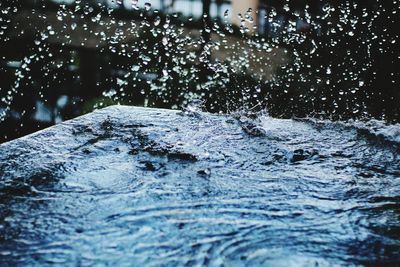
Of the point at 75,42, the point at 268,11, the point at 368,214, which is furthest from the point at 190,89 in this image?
the point at 368,214

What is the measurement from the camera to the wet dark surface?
0.83m

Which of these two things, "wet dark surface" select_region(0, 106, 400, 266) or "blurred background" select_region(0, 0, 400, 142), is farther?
"blurred background" select_region(0, 0, 400, 142)

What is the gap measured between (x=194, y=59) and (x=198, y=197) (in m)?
4.27

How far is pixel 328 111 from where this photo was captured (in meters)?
5.37

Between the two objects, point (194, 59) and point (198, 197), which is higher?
point (194, 59)

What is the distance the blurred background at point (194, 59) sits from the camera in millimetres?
4930

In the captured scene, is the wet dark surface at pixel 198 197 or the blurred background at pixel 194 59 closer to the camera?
the wet dark surface at pixel 198 197

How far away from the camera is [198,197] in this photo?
1.10 metres

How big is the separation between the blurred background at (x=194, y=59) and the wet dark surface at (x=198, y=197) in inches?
118

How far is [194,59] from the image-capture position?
17.1 feet

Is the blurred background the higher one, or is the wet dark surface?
the blurred background

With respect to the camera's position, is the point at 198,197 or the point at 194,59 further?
the point at 194,59

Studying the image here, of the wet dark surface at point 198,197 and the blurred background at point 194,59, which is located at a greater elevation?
the blurred background at point 194,59

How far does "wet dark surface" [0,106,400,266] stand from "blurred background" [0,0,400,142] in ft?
9.80
